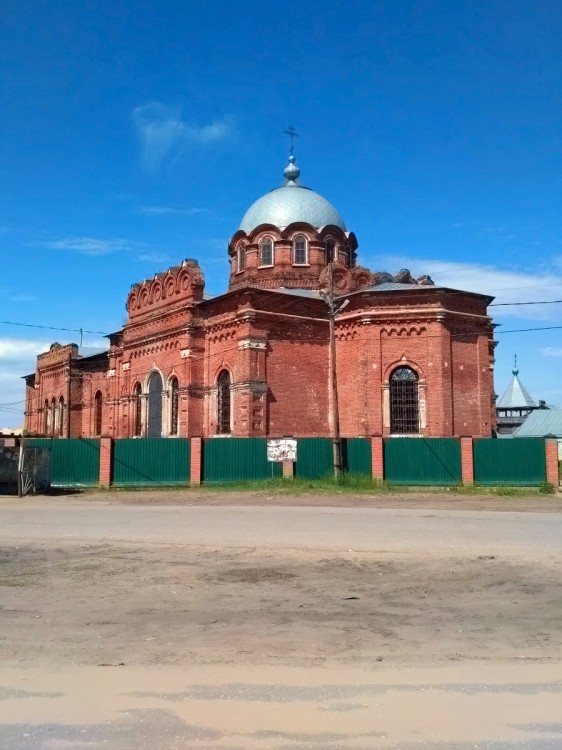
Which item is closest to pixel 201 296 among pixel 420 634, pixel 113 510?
pixel 113 510

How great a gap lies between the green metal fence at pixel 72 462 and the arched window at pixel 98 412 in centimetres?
1617

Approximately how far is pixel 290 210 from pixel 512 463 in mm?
16324

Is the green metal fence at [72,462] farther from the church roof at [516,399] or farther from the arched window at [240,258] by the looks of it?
the church roof at [516,399]

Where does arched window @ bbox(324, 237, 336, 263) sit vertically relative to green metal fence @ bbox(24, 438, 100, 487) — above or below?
above

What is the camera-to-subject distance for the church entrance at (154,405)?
31.1 metres

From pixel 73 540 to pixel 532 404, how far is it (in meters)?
55.2

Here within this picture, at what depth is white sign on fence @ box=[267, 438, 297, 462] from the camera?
2450 centimetres

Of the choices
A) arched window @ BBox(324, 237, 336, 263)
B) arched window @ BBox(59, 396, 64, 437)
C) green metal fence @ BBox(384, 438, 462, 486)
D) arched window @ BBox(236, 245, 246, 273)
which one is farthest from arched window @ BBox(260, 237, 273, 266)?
arched window @ BBox(59, 396, 64, 437)

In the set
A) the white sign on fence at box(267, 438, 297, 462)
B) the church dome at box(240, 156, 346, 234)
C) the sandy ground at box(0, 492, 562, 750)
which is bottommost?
the sandy ground at box(0, 492, 562, 750)

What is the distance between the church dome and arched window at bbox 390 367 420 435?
10281 millimetres

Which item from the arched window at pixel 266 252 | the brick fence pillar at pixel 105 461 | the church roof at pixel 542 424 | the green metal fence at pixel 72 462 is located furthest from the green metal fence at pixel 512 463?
the church roof at pixel 542 424

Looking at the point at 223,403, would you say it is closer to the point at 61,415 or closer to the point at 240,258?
the point at 240,258

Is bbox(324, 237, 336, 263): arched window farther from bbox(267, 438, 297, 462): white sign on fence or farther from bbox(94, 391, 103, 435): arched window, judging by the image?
bbox(94, 391, 103, 435): arched window

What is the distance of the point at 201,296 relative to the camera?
29.4 m
